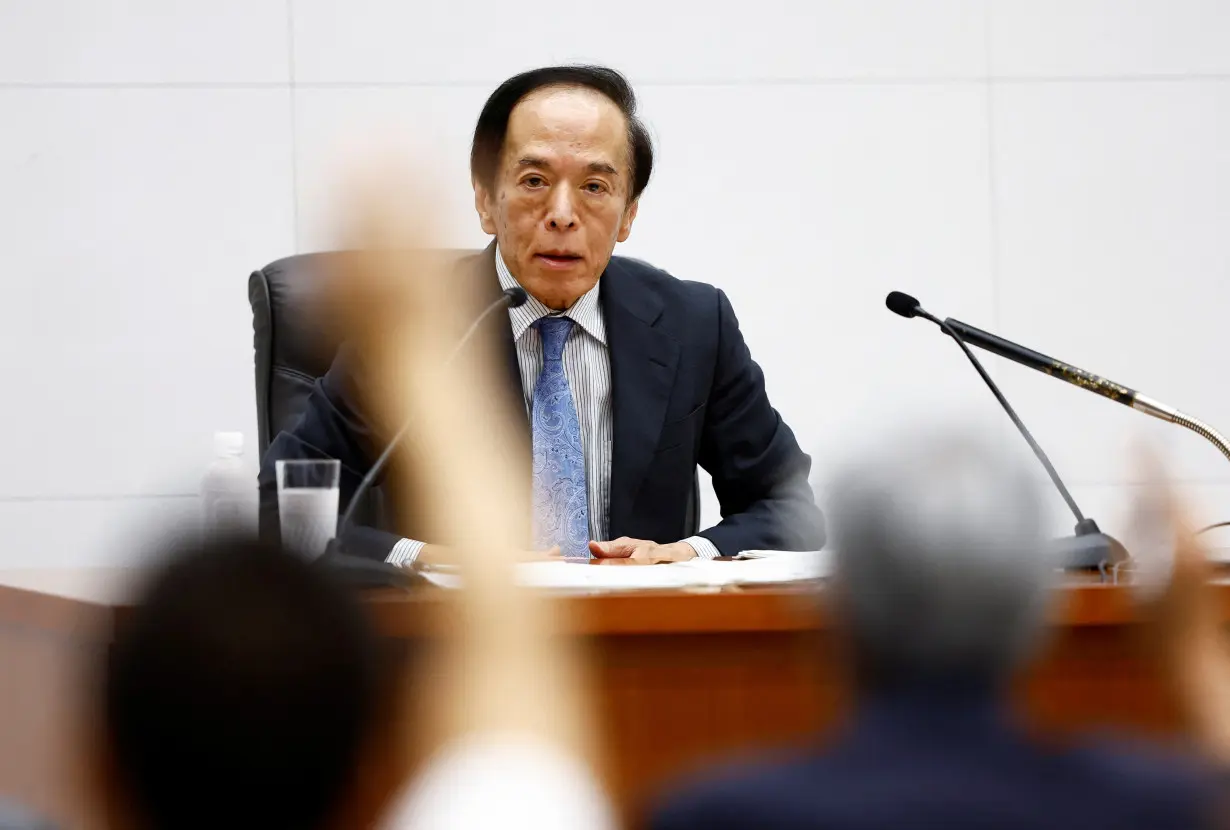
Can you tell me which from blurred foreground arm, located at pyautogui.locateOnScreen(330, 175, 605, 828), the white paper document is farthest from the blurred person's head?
blurred foreground arm, located at pyautogui.locateOnScreen(330, 175, 605, 828)

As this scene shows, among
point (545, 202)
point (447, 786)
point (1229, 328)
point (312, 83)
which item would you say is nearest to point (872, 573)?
point (447, 786)

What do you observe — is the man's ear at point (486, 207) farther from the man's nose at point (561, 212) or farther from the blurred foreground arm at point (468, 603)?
the blurred foreground arm at point (468, 603)

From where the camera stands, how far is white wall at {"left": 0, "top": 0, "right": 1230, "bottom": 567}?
11.0ft

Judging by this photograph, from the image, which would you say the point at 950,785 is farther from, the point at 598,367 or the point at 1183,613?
the point at 598,367

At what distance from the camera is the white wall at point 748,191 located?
3.35 m

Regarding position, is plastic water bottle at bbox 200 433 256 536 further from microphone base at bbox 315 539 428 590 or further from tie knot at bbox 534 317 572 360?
tie knot at bbox 534 317 572 360

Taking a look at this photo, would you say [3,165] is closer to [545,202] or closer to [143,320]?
[143,320]

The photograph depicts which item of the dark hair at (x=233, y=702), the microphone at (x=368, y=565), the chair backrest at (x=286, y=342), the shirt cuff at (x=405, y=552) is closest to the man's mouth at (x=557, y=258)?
the chair backrest at (x=286, y=342)

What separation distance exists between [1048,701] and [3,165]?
281 cm

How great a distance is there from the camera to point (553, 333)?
249 cm

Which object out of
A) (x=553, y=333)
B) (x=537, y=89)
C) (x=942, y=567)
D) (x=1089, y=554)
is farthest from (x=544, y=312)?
(x=942, y=567)

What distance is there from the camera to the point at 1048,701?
1396mm

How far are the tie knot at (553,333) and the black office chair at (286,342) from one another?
0.36 m

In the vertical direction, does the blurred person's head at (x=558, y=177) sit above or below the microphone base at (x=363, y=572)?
above
